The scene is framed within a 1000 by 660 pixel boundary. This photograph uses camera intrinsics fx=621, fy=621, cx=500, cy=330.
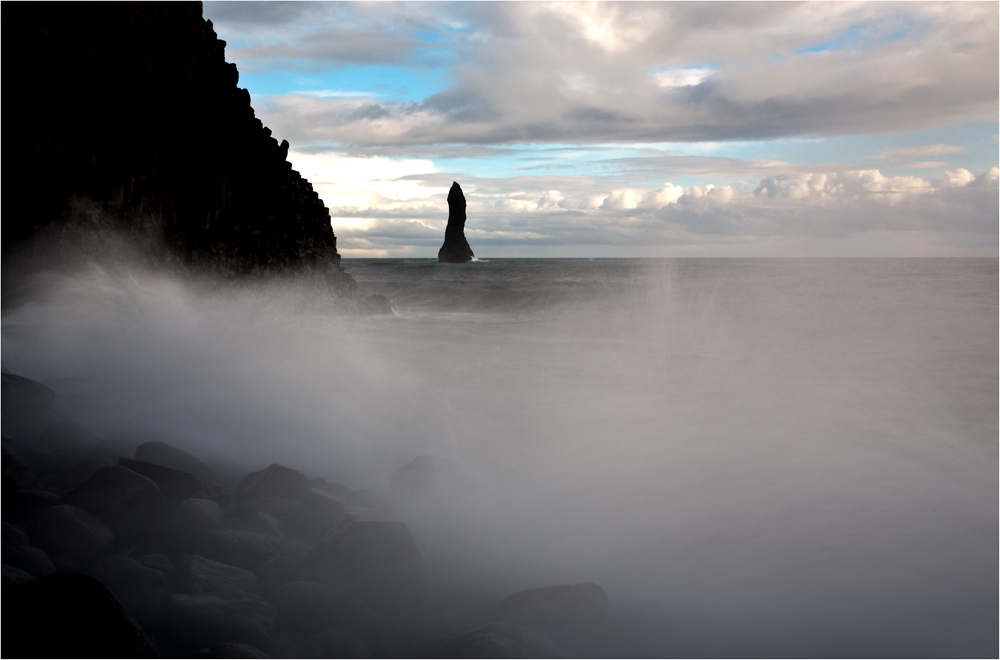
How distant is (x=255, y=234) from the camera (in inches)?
671

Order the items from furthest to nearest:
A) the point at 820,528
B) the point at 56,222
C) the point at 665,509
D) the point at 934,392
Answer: the point at 56,222 → the point at 934,392 → the point at 665,509 → the point at 820,528

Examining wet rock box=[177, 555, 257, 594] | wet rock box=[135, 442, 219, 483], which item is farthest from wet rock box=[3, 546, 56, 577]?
wet rock box=[135, 442, 219, 483]

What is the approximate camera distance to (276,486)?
4.80 metres

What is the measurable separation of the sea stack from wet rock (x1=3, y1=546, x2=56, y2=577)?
292 feet

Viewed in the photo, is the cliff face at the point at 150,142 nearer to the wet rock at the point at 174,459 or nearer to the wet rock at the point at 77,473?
the wet rock at the point at 174,459

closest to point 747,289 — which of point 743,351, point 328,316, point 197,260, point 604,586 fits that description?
point 743,351

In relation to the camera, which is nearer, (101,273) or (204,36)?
(101,273)

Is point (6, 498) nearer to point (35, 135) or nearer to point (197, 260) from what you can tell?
point (35, 135)

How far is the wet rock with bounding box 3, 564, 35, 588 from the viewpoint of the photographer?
112 inches

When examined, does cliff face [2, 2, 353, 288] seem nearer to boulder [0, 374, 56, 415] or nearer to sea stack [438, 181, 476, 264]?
boulder [0, 374, 56, 415]

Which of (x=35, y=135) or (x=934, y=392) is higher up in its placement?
(x=35, y=135)

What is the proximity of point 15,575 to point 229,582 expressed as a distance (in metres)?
1.00

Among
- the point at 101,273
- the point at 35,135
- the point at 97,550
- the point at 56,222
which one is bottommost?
the point at 97,550

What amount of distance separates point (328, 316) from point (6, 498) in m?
13.7
